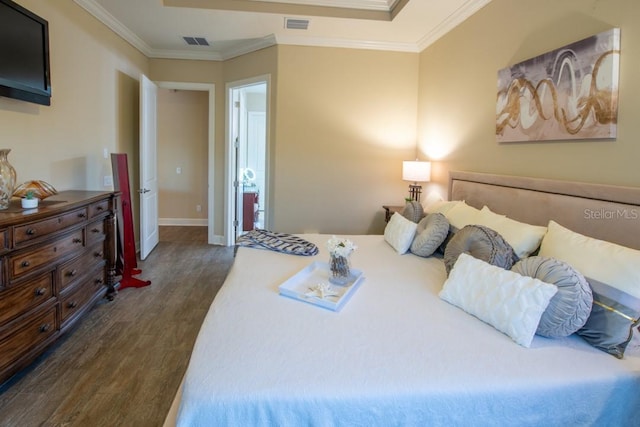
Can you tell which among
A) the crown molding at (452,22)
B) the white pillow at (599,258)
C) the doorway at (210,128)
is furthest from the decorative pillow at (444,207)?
the doorway at (210,128)

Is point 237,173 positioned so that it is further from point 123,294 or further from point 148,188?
point 123,294

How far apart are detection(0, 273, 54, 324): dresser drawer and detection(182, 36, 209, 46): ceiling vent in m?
3.25

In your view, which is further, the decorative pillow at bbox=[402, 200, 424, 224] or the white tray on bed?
the decorative pillow at bbox=[402, 200, 424, 224]

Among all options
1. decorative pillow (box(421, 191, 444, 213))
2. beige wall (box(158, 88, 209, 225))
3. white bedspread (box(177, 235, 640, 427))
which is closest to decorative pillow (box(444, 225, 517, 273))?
white bedspread (box(177, 235, 640, 427))

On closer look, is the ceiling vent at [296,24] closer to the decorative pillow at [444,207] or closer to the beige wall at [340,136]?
the beige wall at [340,136]

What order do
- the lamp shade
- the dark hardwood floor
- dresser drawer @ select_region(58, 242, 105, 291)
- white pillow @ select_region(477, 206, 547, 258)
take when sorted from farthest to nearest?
1. the lamp shade
2. dresser drawer @ select_region(58, 242, 105, 291)
3. white pillow @ select_region(477, 206, 547, 258)
4. the dark hardwood floor

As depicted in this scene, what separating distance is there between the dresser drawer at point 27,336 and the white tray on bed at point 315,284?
1.45 m

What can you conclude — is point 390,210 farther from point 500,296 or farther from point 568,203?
point 500,296

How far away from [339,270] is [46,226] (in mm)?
1746

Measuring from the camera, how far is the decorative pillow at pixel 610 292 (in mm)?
1407

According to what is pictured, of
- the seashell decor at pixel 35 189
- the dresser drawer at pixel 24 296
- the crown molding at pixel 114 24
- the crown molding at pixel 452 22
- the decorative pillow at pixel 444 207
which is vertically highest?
the crown molding at pixel 114 24

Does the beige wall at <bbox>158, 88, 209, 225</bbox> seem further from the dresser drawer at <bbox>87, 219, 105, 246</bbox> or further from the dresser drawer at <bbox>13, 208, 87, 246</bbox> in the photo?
the dresser drawer at <bbox>13, 208, 87, 246</bbox>

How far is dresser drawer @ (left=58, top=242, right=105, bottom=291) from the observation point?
2.47m

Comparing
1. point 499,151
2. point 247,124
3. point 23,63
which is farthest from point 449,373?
point 247,124
